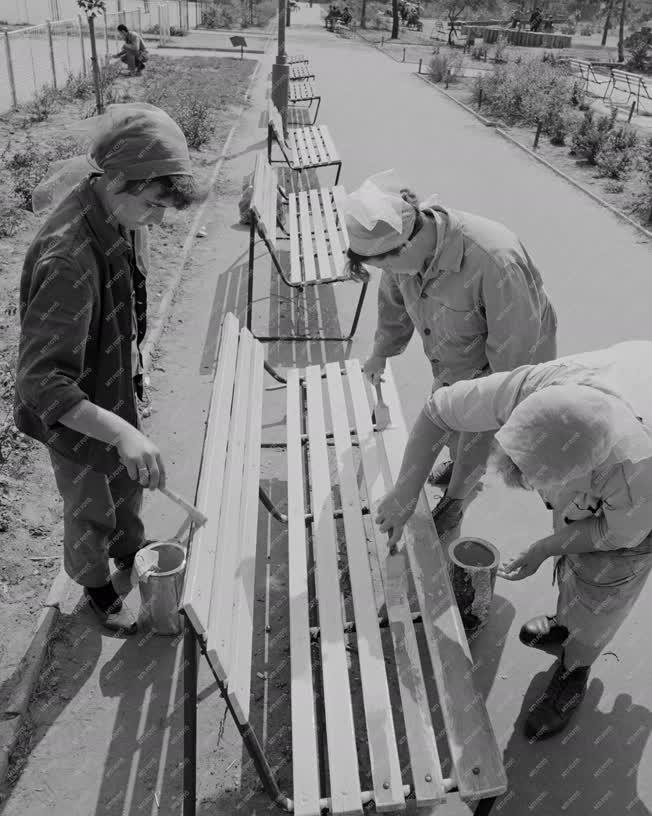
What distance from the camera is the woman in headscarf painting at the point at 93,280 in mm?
2115

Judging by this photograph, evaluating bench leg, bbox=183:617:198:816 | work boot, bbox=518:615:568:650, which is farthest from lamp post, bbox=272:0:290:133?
bench leg, bbox=183:617:198:816

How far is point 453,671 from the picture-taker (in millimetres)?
2324

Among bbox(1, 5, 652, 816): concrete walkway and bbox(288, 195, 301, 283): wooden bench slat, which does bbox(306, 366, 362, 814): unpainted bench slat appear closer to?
bbox(1, 5, 652, 816): concrete walkway

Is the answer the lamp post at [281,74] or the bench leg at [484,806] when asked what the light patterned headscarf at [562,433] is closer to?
the bench leg at [484,806]

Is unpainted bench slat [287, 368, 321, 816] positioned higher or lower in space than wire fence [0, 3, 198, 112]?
lower

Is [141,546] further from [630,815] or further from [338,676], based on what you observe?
[630,815]

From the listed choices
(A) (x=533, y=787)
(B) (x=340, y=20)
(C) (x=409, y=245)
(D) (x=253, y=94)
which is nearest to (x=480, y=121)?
(D) (x=253, y=94)

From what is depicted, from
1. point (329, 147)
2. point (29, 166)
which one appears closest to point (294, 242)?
point (329, 147)

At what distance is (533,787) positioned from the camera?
2527 mm

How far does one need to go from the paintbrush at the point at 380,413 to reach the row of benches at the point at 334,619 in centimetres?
4

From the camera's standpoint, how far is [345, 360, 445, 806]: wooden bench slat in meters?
2.08

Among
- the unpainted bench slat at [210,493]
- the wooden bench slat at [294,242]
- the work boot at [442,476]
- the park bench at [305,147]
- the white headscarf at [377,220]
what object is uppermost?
the white headscarf at [377,220]

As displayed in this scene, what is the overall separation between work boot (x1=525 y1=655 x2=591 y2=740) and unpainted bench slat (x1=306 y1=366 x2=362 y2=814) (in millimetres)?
824

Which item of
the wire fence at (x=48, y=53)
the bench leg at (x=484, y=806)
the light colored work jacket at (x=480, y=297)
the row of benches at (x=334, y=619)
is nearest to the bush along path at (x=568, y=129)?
the light colored work jacket at (x=480, y=297)
